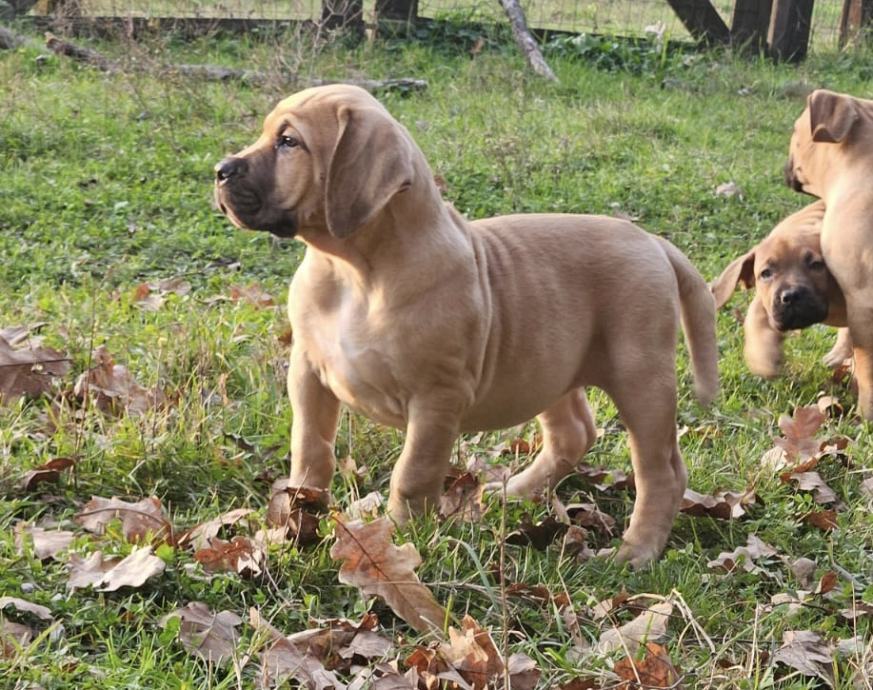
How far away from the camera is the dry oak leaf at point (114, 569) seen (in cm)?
321

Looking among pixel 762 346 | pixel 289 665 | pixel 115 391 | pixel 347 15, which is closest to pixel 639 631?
pixel 289 665

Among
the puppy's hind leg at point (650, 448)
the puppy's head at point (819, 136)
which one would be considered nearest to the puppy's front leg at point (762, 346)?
the puppy's head at point (819, 136)

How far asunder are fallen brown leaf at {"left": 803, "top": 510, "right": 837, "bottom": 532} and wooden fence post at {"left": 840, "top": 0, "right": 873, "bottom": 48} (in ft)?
33.6

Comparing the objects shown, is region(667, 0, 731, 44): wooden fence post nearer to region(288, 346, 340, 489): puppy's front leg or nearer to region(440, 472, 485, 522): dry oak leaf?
region(440, 472, 485, 522): dry oak leaf

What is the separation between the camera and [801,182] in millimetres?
6629

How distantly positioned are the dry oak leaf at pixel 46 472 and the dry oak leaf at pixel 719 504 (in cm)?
206

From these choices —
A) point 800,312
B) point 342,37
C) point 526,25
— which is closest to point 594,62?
point 526,25

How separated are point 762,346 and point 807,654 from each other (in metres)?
2.74

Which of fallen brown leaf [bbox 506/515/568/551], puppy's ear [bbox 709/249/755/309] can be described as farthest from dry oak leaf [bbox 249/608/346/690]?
puppy's ear [bbox 709/249/755/309]

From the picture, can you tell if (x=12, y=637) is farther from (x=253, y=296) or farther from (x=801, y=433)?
(x=253, y=296)

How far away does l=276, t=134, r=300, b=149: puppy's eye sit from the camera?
12.0 ft

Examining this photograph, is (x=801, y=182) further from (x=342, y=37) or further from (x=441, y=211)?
(x=342, y=37)

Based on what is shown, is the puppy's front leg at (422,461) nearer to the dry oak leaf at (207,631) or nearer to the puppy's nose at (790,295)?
the dry oak leaf at (207,631)

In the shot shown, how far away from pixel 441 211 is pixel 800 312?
2597 mm
